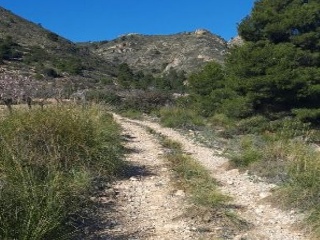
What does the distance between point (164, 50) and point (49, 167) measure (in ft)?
231

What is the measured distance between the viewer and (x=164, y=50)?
7606 centimetres

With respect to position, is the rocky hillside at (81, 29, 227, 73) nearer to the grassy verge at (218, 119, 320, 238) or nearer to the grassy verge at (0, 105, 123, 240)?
the grassy verge at (218, 119, 320, 238)

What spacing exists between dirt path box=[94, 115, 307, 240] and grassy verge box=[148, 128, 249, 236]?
157 mm

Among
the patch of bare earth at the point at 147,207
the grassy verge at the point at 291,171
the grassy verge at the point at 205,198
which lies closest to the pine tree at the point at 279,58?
the grassy verge at the point at 291,171

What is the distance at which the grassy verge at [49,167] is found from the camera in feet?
15.9

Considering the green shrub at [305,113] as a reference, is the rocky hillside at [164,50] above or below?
above

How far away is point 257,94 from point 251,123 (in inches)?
44.9

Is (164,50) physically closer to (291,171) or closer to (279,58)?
(279,58)

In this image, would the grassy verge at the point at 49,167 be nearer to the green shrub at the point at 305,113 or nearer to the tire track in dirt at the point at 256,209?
the tire track in dirt at the point at 256,209

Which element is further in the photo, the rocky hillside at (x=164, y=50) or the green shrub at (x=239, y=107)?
the rocky hillside at (x=164, y=50)

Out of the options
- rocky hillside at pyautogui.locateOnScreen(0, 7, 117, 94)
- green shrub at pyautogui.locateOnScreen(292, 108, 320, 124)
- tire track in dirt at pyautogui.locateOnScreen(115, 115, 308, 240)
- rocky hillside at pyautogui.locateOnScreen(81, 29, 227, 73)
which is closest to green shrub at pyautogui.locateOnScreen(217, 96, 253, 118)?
green shrub at pyautogui.locateOnScreen(292, 108, 320, 124)

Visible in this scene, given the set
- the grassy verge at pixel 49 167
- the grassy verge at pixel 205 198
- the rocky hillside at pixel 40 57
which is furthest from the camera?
the rocky hillside at pixel 40 57

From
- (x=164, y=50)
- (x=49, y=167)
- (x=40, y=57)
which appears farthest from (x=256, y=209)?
(x=164, y=50)

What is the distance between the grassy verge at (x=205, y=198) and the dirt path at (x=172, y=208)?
0.51 ft
